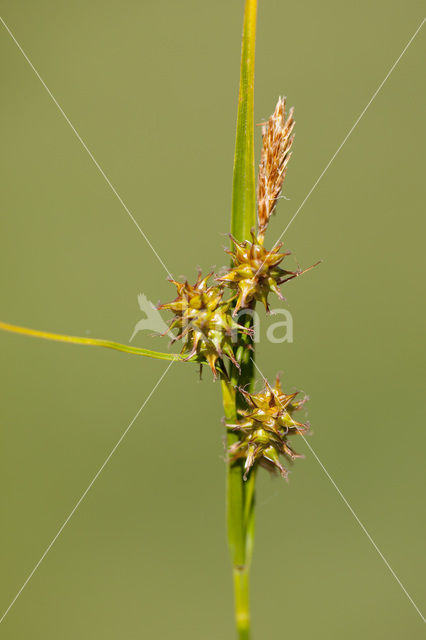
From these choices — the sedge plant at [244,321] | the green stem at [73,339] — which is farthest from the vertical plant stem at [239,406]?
the green stem at [73,339]

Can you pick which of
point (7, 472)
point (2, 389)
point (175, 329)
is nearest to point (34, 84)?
point (2, 389)

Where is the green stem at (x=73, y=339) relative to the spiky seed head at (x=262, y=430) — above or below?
above

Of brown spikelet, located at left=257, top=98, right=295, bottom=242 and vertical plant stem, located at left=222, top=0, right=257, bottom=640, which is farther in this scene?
vertical plant stem, located at left=222, top=0, right=257, bottom=640

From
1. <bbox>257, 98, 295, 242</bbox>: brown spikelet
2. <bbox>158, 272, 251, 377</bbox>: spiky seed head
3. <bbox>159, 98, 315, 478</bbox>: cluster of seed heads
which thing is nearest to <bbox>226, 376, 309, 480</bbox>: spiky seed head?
<bbox>159, 98, 315, 478</bbox>: cluster of seed heads

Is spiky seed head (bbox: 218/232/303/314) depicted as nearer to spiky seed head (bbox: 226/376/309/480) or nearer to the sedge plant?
the sedge plant

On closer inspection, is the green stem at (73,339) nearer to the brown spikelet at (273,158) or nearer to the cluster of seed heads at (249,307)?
the cluster of seed heads at (249,307)

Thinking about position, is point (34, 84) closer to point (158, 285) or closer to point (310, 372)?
point (158, 285)

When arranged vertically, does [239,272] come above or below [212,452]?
below
